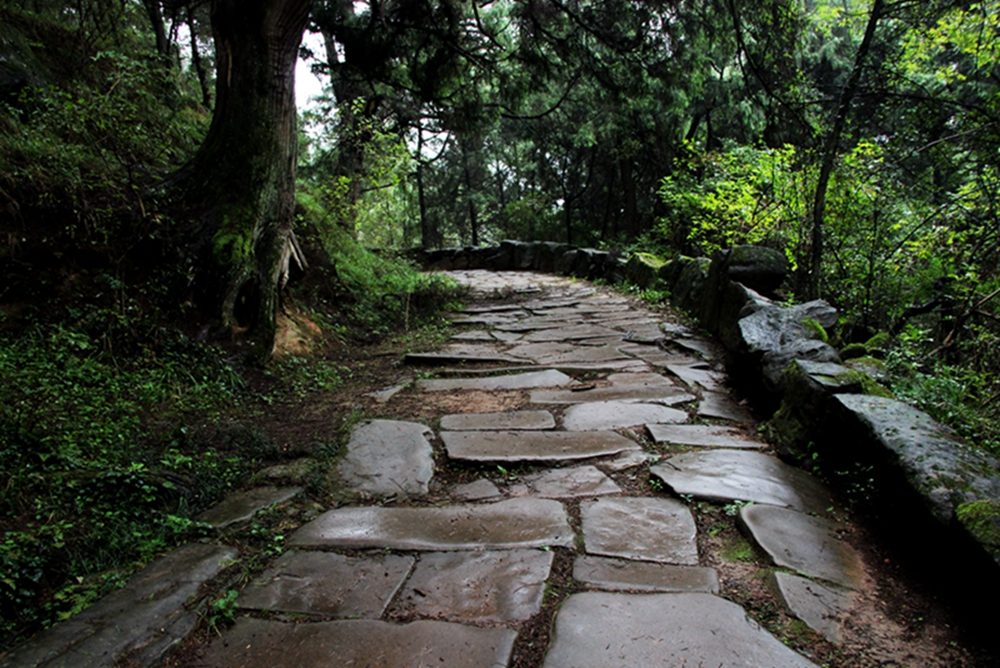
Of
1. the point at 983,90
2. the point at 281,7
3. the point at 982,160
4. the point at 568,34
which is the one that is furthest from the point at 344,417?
the point at 983,90

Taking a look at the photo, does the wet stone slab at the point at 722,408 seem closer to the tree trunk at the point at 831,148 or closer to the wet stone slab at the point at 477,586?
the tree trunk at the point at 831,148

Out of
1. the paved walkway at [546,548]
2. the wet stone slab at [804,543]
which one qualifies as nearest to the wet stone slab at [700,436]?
the paved walkway at [546,548]

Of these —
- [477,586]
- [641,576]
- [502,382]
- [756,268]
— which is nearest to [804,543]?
[641,576]

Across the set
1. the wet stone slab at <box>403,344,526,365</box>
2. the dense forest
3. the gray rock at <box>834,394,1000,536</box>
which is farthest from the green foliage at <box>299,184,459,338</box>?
the gray rock at <box>834,394,1000,536</box>

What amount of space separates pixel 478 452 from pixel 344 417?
943 mm

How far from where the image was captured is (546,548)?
181 centimetres

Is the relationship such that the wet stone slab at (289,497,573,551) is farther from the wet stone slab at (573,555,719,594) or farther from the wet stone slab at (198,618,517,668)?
the wet stone slab at (198,618,517,668)

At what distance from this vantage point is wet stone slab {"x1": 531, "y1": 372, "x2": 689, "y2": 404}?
335cm

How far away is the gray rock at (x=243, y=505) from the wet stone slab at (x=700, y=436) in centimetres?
171

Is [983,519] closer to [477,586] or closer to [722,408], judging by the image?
[477,586]

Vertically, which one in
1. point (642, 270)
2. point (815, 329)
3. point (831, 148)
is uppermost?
point (831, 148)

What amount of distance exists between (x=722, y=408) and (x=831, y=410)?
88cm

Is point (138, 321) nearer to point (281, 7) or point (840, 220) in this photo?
point (281, 7)

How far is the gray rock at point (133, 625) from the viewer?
1.27 metres
